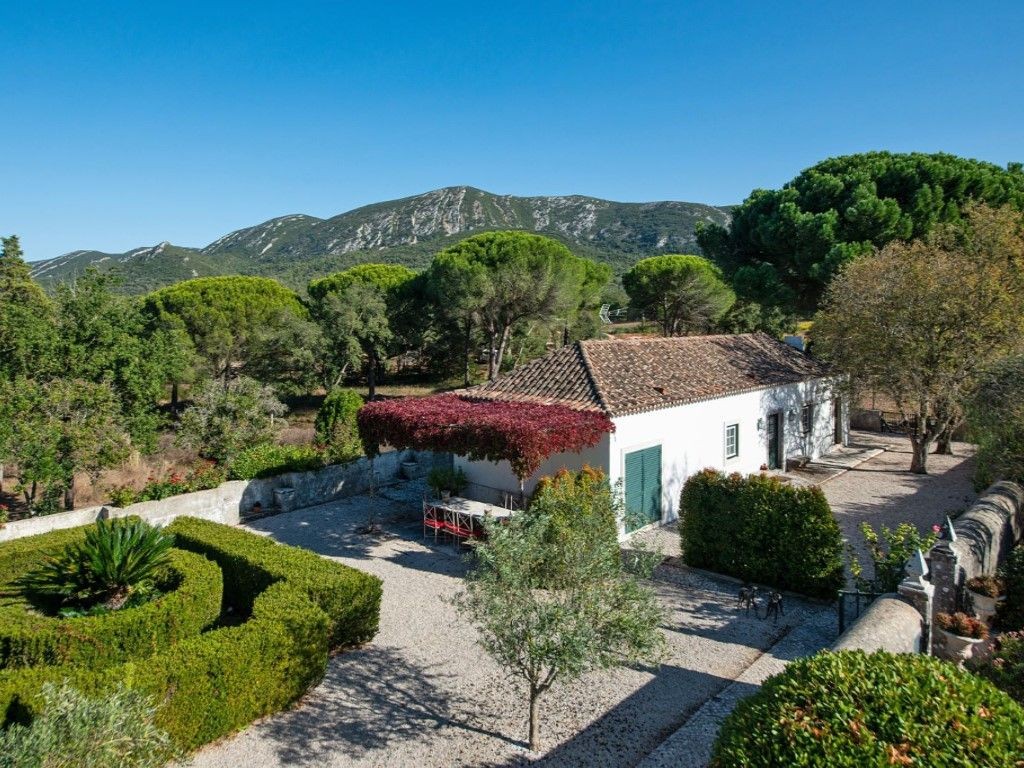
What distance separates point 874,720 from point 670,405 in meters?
11.1

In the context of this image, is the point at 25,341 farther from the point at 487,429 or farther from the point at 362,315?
the point at 362,315

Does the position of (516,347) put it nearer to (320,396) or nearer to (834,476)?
(320,396)

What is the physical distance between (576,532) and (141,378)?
53.8 feet

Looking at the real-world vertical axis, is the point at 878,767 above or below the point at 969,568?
above

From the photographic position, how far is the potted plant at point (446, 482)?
50.4 feet

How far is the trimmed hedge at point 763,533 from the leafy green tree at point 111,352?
600 inches

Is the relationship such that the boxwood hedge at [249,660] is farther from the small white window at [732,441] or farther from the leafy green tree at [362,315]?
the leafy green tree at [362,315]

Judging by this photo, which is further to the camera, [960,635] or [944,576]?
[944,576]

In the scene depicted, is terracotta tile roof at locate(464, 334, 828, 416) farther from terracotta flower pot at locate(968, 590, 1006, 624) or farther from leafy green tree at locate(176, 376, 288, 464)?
leafy green tree at locate(176, 376, 288, 464)

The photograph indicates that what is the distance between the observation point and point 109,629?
314 inches

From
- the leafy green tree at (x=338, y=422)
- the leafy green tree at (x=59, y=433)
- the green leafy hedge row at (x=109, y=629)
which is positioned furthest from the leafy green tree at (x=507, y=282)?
the green leafy hedge row at (x=109, y=629)

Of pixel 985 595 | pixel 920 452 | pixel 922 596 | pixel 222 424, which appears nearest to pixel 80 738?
pixel 922 596

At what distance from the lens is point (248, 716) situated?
7.20 m

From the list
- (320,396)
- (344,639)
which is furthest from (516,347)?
(344,639)
